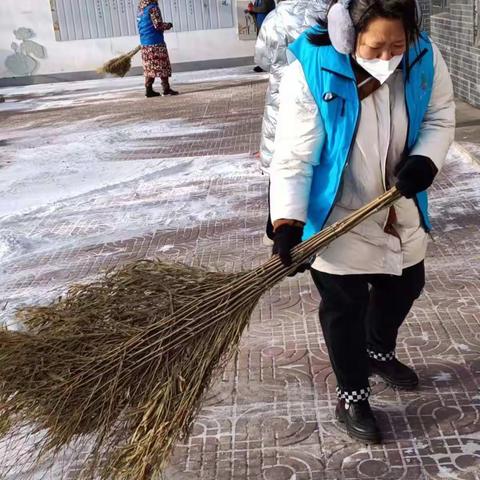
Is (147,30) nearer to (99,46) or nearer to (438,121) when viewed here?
(99,46)

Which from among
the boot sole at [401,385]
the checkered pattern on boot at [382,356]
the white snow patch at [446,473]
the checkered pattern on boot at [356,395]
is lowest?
the white snow patch at [446,473]

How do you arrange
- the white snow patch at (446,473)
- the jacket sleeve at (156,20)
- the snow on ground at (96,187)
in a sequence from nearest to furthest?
the white snow patch at (446,473), the snow on ground at (96,187), the jacket sleeve at (156,20)

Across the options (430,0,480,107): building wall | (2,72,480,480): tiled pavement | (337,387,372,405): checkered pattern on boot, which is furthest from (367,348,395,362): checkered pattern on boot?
→ (430,0,480,107): building wall

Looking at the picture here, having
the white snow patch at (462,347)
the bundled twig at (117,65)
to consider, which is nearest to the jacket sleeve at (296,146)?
the white snow patch at (462,347)

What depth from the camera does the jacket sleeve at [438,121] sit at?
272 cm

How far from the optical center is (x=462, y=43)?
940cm

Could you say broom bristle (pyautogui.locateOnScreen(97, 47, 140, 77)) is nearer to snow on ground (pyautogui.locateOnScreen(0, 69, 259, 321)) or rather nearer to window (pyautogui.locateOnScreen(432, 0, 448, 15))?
snow on ground (pyautogui.locateOnScreen(0, 69, 259, 321))

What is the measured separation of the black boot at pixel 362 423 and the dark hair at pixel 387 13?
1309mm

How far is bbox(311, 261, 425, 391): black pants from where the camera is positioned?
9.18ft

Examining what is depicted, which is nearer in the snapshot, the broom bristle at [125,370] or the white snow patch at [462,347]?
the broom bristle at [125,370]

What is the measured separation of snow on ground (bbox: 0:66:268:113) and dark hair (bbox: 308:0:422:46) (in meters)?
10.9

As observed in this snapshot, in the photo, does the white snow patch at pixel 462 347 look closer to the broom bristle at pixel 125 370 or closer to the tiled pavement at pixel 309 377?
the tiled pavement at pixel 309 377

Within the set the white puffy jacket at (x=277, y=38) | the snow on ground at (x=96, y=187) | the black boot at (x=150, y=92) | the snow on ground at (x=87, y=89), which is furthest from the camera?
the snow on ground at (x=87, y=89)

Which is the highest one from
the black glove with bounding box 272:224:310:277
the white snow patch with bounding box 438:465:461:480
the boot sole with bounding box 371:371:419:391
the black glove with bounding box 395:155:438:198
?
the black glove with bounding box 395:155:438:198
